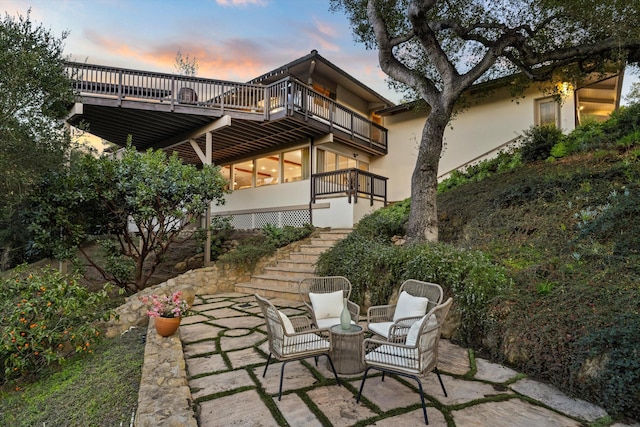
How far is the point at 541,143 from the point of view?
814cm

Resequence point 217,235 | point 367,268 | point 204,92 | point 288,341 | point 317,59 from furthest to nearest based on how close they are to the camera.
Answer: point 317,59
point 217,235
point 204,92
point 367,268
point 288,341

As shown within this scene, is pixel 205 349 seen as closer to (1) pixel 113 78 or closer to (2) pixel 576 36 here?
(1) pixel 113 78

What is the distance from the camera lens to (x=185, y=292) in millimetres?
5480

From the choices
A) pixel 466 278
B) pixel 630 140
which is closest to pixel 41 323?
pixel 466 278

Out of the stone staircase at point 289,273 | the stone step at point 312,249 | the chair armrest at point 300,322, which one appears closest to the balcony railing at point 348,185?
the stone staircase at point 289,273

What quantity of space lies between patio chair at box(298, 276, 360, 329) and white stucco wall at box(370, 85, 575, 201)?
302 inches

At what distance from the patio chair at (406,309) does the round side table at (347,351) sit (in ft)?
1.29

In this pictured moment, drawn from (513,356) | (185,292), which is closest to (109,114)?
(185,292)

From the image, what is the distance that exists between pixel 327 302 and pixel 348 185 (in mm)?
6334

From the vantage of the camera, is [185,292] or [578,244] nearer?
[578,244]

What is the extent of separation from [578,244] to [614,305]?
151 centimetres

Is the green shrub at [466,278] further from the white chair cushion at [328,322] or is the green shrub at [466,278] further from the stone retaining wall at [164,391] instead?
the stone retaining wall at [164,391]

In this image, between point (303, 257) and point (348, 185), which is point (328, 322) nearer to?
point (303, 257)

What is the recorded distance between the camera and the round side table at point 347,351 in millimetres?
3072
